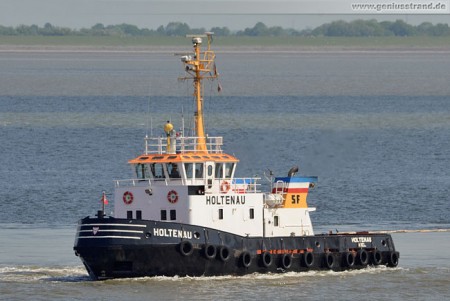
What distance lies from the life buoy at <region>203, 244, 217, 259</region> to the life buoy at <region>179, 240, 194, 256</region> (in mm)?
466

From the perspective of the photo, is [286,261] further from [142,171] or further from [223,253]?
[142,171]

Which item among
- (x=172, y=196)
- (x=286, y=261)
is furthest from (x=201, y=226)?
(x=286, y=261)

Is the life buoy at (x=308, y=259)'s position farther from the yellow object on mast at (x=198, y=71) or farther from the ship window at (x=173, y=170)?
the ship window at (x=173, y=170)

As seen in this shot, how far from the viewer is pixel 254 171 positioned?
241 ft

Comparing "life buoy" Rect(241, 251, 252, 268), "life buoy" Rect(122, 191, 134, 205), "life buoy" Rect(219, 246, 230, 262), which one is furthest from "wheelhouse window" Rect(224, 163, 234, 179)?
"life buoy" Rect(122, 191, 134, 205)

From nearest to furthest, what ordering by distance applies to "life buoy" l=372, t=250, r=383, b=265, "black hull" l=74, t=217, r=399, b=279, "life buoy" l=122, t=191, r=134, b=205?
"black hull" l=74, t=217, r=399, b=279, "life buoy" l=122, t=191, r=134, b=205, "life buoy" l=372, t=250, r=383, b=265

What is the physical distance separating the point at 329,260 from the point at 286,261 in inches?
75.2

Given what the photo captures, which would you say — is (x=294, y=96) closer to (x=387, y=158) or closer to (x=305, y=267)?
(x=387, y=158)

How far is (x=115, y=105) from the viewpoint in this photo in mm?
133000

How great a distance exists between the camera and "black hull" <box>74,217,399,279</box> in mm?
45219

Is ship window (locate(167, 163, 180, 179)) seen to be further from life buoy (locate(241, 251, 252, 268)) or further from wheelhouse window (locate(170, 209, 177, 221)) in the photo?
life buoy (locate(241, 251, 252, 268))

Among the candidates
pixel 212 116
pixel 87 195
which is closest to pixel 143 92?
pixel 212 116

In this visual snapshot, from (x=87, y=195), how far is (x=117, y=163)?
14.4 meters

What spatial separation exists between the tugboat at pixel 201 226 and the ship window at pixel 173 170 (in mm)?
31
